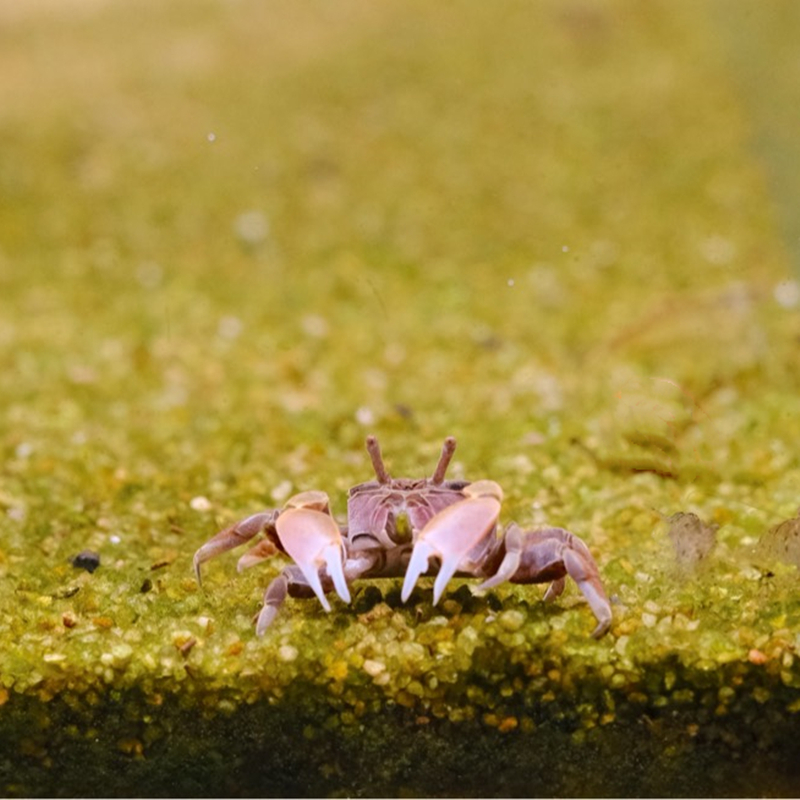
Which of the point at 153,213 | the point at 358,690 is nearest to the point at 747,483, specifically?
the point at 358,690

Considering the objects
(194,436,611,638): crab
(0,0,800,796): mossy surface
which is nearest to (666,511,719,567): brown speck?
(0,0,800,796): mossy surface

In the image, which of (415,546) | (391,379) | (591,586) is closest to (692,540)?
(591,586)

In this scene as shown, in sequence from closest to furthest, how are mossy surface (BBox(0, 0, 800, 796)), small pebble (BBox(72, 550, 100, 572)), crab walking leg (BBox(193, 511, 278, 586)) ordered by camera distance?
mossy surface (BBox(0, 0, 800, 796)), crab walking leg (BBox(193, 511, 278, 586)), small pebble (BBox(72, 550, 100, 572))

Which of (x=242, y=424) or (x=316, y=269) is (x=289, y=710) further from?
(x=316, y=269)

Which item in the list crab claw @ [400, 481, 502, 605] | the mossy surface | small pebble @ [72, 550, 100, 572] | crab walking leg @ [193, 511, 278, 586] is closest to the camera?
crab claw @ [400, 481, 502, 605]

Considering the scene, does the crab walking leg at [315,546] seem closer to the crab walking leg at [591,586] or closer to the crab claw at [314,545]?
the crab claw at [314,545]

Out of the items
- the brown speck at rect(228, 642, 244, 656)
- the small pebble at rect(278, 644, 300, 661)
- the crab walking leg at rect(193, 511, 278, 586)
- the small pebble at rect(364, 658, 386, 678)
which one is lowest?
the small pebble at rect(364, 658, 386, 678)

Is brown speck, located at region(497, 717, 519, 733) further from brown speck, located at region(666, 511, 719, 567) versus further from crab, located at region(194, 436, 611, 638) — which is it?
brown speck, located at region(666, 511, 719, 567)
